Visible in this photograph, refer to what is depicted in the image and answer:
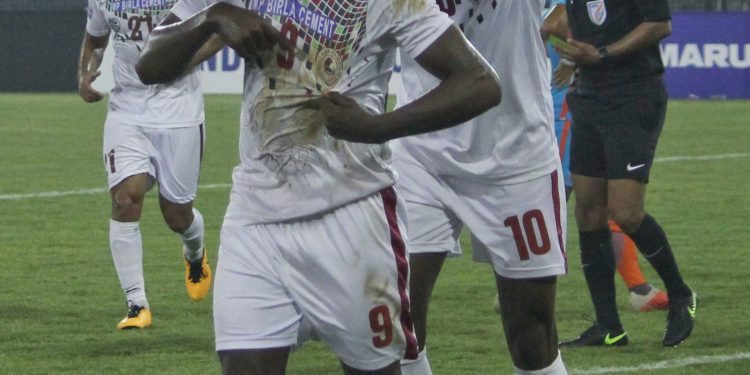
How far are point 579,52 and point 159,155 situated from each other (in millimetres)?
2906

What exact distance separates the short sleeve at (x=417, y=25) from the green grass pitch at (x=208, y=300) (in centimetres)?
312

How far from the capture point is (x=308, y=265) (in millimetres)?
4109

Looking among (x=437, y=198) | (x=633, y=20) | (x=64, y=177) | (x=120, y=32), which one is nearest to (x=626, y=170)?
(x=633, y=20)

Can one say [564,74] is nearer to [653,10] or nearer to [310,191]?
[653,10]

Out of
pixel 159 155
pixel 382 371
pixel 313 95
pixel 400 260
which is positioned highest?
pixel 313 95

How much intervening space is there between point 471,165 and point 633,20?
85.0 inches

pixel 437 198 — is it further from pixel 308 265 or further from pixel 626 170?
pixel 626 170

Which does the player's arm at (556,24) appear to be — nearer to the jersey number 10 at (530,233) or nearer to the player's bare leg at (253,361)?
the jersey number 10 at (530,233)

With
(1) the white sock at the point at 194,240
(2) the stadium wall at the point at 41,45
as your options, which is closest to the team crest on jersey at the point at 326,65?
(1) the white sock at the point at 194,240

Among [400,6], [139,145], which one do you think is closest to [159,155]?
[139,145]

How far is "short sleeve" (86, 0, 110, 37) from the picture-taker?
8930mm

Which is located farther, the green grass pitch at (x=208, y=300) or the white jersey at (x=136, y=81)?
the white jersey at (x=136, y=81)

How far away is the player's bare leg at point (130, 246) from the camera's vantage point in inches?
321

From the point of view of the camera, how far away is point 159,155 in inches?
352
